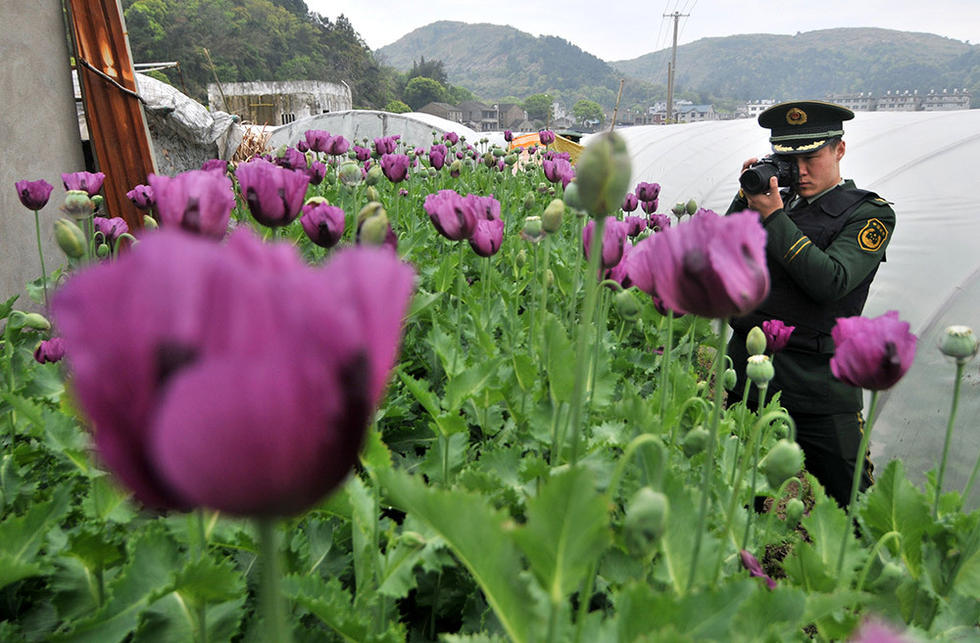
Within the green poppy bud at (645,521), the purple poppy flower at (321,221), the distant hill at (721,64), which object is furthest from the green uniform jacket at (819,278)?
the distant hill at (721,64)

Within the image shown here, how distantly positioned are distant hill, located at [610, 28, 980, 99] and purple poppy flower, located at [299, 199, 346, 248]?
116 metres

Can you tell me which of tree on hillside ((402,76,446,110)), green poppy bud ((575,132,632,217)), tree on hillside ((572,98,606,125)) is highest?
tree on hillside ((402,76,446,110))

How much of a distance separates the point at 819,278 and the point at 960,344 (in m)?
1.37

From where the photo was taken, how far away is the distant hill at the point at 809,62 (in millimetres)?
110812

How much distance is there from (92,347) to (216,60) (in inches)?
2247

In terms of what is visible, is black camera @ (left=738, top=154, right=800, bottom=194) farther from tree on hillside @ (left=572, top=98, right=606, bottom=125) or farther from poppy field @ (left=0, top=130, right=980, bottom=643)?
tree on hillside @ (left=572, top=98, right=606, bottom=125)

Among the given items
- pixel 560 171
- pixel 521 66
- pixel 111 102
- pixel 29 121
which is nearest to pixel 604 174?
pixel 560 171

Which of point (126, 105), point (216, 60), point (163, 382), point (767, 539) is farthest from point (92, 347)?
point (216, 60)

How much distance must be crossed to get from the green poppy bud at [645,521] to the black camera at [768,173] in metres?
1.97

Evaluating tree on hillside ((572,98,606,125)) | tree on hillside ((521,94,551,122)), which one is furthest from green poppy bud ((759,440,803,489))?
tree on hillside ((572,98,606,125))

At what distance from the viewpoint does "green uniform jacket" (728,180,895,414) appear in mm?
2332

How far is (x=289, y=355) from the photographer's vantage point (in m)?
0.30

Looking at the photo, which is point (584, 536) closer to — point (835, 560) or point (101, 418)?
point (101, 418)

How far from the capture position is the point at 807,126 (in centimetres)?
244
